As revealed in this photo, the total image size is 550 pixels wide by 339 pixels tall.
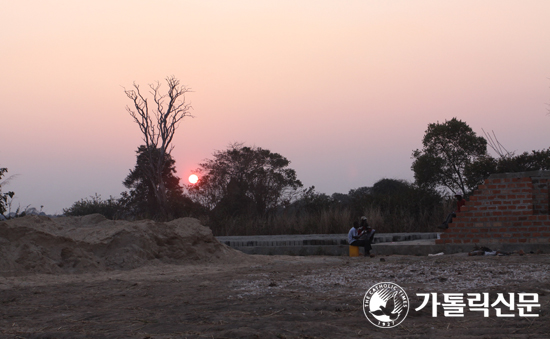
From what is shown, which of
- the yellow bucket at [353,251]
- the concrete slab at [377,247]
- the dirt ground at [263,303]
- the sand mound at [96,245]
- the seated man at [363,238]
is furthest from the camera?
the yellow bucket at [353,251]

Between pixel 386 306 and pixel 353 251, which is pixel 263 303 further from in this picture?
pixel 353 251

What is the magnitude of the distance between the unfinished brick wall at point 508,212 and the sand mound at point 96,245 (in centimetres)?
528

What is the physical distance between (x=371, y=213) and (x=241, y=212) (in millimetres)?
11239

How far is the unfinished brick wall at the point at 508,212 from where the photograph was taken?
1055 centimetres

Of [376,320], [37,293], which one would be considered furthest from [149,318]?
[37,293]

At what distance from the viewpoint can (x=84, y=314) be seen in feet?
17.3

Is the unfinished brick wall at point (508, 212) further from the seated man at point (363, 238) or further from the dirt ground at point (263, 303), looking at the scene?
the dirt ground at point (263, 303)

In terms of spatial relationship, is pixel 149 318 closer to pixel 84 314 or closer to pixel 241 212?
pixel 84 314

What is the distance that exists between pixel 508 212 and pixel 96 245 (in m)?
8.70

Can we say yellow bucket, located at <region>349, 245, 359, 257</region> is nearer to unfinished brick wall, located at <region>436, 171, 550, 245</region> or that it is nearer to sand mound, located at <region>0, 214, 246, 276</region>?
unfinished brick wall, located at <region>436, 171, 550, 245</region>

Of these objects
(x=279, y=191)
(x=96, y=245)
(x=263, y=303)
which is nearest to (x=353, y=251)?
(x=96, y=245)

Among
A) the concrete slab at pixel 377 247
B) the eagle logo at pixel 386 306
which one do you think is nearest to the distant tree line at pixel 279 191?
the concrete slab at pixel 377 247

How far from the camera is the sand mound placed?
970 centimetres

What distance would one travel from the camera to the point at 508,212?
35.3 ft
